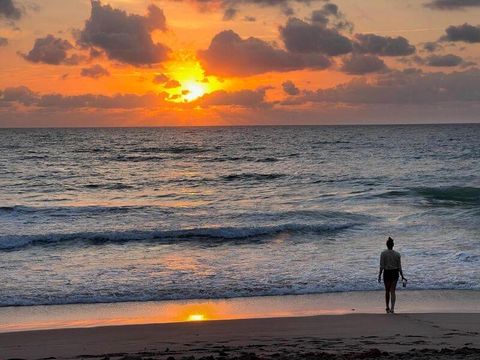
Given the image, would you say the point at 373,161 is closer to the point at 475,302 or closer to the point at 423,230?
the point at 423,230

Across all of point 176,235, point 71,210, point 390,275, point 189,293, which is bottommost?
point 176,235

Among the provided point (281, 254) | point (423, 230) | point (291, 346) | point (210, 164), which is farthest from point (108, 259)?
point (210, 164)

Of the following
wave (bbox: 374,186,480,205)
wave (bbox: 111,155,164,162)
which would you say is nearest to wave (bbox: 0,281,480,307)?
wave (bbox: 374,186,480,205)

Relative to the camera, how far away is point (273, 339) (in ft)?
37.8

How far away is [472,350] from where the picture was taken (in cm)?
990

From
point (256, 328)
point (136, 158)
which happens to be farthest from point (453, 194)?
point (136, 158)

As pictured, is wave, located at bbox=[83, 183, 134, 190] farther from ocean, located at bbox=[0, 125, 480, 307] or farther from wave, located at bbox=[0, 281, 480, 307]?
wave, located at bbox=[0, 281, 480, 307]

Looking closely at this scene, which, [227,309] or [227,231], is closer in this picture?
[227,309]

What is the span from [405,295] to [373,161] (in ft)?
165

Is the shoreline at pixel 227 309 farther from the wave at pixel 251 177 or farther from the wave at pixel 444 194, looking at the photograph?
the wave at pixel 251 177

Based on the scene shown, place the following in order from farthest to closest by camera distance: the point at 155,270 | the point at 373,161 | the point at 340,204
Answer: the point at 373,161 < the point at 340,204 < the point at 155,270

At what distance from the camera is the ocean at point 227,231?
56.7 ft

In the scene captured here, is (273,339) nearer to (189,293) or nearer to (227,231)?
(189,293)

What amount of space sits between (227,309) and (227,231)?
Answer: 11.9 metres
